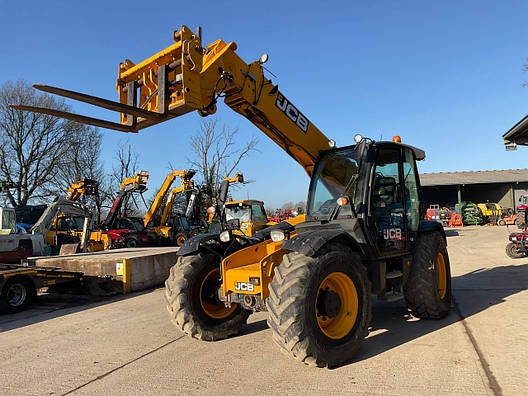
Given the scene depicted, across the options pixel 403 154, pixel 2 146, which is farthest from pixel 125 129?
pixel 2 146

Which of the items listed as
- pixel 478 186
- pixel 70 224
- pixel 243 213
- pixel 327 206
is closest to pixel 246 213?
pixel 243 213

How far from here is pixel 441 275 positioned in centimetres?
636

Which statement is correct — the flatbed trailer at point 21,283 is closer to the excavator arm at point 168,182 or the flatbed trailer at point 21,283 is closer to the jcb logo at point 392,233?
the jcb logo at point 392,233

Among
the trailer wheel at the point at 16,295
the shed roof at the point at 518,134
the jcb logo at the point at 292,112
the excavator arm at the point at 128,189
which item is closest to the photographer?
the jcb logo at the point at 292,112

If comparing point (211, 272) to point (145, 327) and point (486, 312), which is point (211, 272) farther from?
point (486, 312)

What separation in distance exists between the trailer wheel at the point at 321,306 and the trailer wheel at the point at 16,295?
6.26 m

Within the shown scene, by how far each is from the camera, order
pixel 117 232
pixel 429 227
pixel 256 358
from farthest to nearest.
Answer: pixel 117 232 < pixel 429 227 < pixel 256 358

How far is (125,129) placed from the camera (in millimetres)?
4922

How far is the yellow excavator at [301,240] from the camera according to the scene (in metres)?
4.06

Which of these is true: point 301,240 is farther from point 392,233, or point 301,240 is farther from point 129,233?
point 129,233

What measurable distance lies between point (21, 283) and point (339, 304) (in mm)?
6777

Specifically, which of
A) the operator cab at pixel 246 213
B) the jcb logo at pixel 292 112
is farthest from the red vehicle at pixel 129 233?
the jcb logo at pixel 292 112

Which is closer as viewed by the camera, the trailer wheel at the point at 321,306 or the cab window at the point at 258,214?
the trailer wheel at the point at 321,306

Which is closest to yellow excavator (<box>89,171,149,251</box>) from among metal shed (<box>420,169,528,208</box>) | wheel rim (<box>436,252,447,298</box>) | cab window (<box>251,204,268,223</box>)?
cab window (<box>251,204,268,223</box>)
